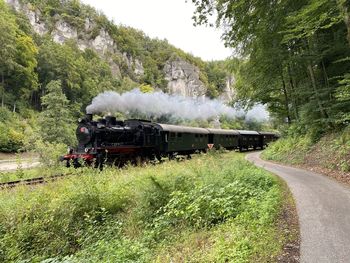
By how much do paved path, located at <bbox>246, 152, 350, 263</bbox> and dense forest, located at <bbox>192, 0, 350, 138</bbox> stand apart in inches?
166

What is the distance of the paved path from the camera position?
520 centimetres

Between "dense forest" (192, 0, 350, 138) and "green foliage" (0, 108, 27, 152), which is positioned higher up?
"dense forest" (192, 0, 350, 138)

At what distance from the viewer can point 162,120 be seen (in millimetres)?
43625

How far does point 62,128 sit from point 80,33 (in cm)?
8372

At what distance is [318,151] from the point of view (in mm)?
17391

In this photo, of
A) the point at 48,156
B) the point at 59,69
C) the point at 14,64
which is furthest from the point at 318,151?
the point at 59,69

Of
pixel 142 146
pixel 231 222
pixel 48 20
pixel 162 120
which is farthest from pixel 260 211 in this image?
pixel 48 20

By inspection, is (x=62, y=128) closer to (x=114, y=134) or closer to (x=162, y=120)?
(x=162, y=120)

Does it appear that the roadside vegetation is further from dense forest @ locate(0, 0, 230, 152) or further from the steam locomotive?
dense forest @ locate(0, 0, 230, 152)

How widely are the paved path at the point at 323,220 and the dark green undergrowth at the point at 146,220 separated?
52 cm

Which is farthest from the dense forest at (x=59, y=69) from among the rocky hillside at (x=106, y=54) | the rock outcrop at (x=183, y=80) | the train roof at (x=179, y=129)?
the train roof at (x=179, y=129)

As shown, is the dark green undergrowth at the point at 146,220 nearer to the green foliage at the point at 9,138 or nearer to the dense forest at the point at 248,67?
the dense forest at the point at 248,67

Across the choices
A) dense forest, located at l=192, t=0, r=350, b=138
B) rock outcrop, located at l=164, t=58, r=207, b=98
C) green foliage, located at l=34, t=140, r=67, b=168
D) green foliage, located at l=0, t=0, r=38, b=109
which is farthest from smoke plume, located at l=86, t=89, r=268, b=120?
rock outcrop, located at l=164, t=58, r=207, b=98

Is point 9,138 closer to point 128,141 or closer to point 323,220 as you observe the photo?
point 128,141
